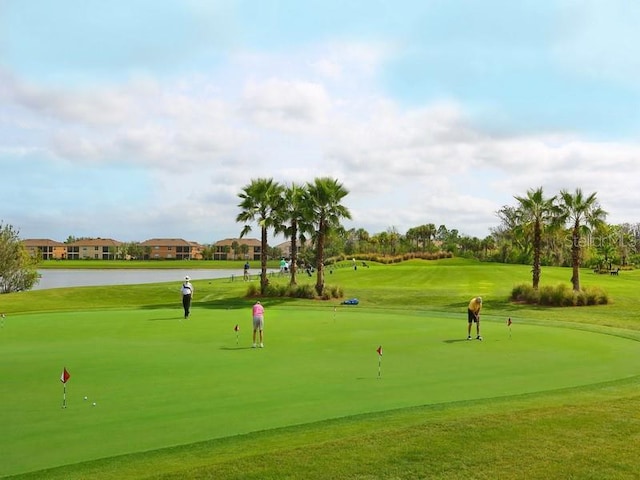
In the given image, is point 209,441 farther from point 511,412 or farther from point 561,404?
point 561,404

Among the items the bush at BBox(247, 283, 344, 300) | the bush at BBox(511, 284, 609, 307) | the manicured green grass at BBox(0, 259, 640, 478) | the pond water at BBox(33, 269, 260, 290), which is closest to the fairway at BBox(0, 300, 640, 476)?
the manicured green grass at BBox(0, 259, 640, 478)

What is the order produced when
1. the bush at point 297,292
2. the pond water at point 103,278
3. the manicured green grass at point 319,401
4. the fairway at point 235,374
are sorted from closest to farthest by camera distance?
1. the manicured green grass at point 319,401
2. the fairway at point 235,374
3. the bush at point 297,292
4. the pond water at point 103,278

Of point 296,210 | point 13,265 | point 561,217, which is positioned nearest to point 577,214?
point 561,217

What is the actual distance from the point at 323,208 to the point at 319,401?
30307mm

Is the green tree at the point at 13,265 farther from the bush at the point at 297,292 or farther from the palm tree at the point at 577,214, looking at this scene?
the palm tree at the point at 577,214

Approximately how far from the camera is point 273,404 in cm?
1060

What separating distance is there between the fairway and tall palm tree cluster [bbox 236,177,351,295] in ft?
55.1

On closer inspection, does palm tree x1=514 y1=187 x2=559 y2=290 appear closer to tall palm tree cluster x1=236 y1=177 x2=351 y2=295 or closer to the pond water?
tall palm tree cluster x1=236 y1=177 x2=351 y2=295

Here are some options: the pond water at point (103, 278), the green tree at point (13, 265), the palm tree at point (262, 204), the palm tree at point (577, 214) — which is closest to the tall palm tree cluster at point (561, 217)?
the palm tree at point (577, 214)

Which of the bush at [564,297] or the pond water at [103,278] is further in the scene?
the pond water at [103,278]

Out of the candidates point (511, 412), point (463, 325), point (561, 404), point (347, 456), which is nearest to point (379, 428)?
point (347, 456)

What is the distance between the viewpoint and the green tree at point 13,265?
59.0 metres

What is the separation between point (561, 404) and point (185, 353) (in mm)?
10244

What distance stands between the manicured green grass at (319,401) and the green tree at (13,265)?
40.4m
